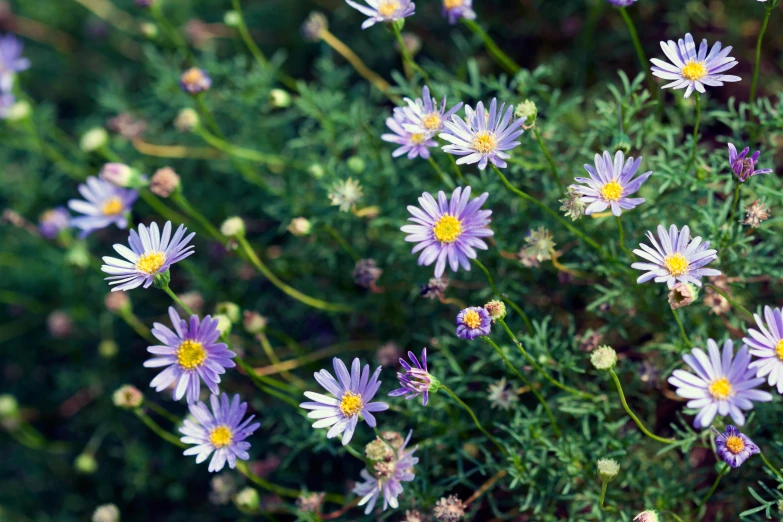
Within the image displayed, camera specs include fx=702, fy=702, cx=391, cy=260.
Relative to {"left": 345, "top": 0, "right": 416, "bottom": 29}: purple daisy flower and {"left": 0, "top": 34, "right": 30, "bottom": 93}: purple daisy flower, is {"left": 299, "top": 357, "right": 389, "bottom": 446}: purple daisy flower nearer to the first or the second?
{"left": 345, "top": 0, "right": 416, "bottom": 29}: purple daisy flower

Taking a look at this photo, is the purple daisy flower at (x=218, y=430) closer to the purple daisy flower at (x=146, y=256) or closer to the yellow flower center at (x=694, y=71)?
the purple daisy flower at (x=146, y=256)

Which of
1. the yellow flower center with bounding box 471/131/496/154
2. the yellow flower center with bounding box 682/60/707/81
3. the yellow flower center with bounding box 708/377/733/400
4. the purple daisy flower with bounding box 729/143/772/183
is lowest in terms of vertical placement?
the yellow flower center with bounding box 708/377/733/400

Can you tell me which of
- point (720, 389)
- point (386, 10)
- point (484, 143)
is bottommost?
point (720, 389)

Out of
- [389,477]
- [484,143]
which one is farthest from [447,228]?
[389,477]

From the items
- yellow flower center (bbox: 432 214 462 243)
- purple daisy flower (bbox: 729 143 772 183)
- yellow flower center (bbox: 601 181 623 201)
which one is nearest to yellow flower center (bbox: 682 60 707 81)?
purple daisy flower (bbox: 729 143 772 183)

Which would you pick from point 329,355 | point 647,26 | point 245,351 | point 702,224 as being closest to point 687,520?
point 702,224

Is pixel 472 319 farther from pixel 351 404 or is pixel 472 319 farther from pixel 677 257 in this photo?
pixel 677 257

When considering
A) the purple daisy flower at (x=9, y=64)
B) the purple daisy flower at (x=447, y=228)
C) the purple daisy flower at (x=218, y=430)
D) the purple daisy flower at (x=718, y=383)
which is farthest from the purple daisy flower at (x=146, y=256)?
the purple daisy flower at (x=9, y=64)
